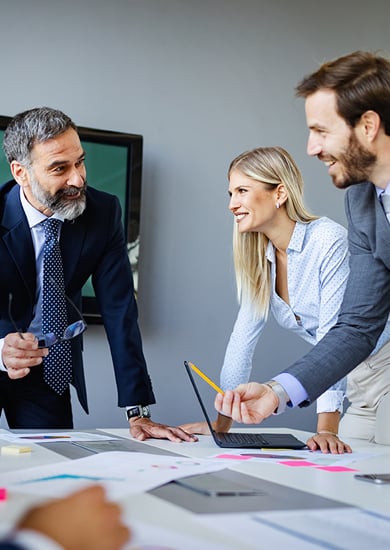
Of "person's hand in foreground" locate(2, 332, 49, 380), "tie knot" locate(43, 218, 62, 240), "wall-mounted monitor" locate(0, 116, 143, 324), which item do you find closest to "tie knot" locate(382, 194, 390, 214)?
"person's hand in foreground" locate(2, 332, 49, 380)

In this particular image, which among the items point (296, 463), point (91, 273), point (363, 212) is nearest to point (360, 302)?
point (363, 212)

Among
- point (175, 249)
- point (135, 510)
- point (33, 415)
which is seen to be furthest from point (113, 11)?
point (135, 510)

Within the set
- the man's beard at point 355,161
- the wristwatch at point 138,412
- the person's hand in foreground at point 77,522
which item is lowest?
the wristwatch at point 138,412

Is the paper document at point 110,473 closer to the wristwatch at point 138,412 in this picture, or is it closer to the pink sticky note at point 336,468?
the pink sticky note at point 336,468

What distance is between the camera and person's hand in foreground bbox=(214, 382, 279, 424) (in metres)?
1.68

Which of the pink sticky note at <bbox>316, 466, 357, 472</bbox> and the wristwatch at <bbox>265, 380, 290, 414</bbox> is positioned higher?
the wristwatch at <bbox>265, 380, 290, 414</bbox>

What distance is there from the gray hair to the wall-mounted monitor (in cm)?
88

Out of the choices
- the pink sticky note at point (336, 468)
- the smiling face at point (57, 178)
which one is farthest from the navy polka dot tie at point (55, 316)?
the pink sticky note at point (336, 468)

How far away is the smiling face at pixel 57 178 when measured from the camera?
2414 mm

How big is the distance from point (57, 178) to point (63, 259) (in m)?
0.27

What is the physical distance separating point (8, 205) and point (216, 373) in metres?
1.57

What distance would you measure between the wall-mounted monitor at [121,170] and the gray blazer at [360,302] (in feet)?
5.33

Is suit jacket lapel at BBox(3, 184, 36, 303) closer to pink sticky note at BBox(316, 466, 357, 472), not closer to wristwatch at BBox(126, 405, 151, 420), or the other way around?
wristwatch at BBox(126, 405, 151, 420)

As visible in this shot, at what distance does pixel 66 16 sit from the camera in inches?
137
